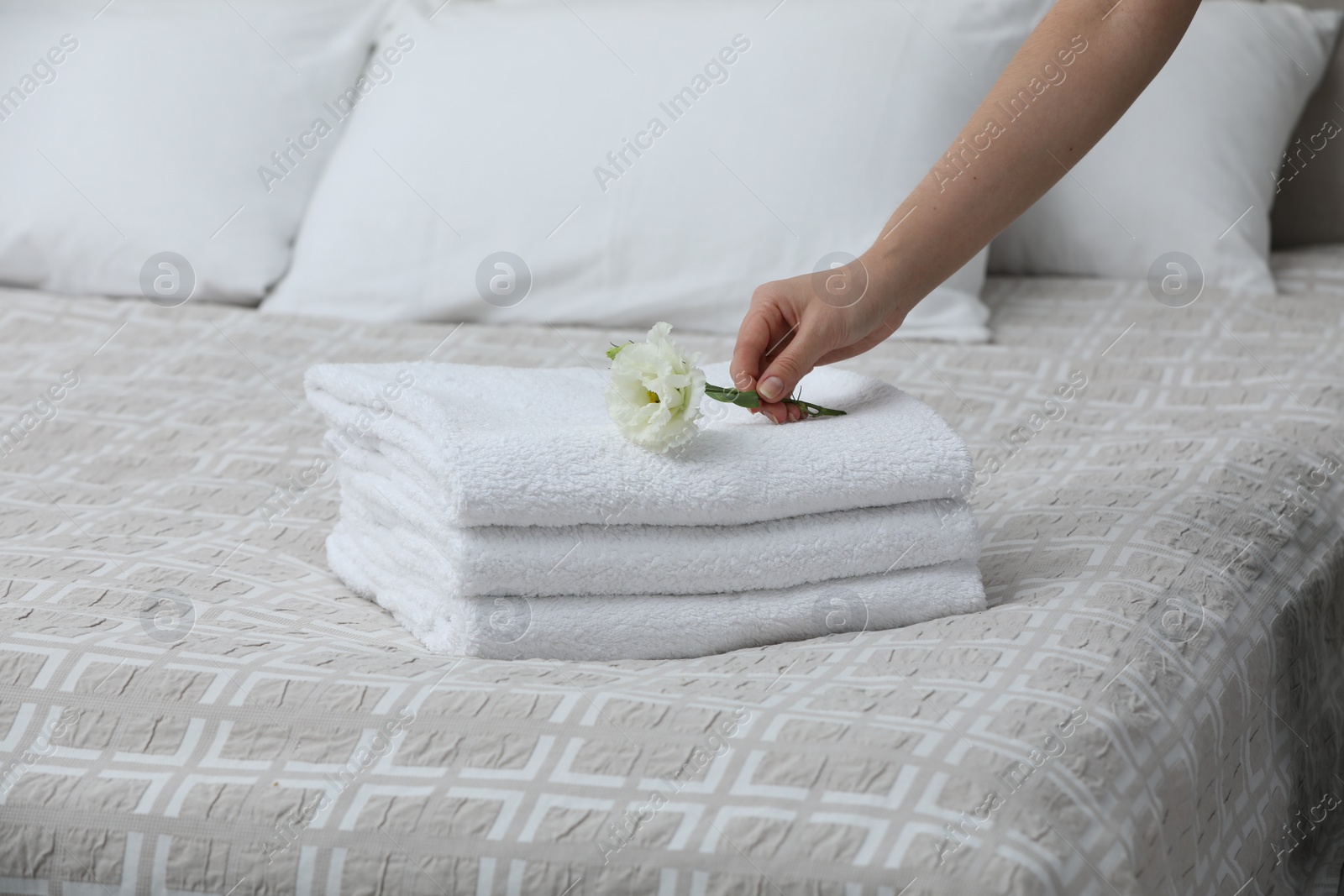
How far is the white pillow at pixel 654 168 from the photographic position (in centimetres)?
157

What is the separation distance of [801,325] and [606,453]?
0.17 meters

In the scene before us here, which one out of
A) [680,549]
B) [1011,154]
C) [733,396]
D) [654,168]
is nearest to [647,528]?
[680,549]

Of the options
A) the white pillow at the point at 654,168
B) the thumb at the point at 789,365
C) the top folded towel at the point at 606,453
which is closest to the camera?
the top folded towel at the point at 606,453

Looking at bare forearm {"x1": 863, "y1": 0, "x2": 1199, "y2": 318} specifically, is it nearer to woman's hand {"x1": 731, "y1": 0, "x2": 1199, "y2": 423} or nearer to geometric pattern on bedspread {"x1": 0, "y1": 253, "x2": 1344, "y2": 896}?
woman's hand {"x1": 731, "y1": 0, "x2": 1199, "y2": 423}

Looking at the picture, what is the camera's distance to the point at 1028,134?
0.90 metres

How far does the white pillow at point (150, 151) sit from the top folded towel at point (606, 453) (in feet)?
2.97

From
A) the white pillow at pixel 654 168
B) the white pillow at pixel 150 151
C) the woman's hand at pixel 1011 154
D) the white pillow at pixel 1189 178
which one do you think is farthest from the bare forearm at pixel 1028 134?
the white pillow at pixel 150 151

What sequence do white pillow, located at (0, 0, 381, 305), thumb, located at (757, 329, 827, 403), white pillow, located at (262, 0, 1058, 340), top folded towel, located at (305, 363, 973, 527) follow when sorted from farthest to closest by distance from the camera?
1. white pillow, located at (0, 0, 381, 305)
2. white pillow, located at (262, 0, 1058, 340)
3. thumb, located at (757, 329, 827, 403)
4. top folded towel, located at (305, 363, 973, 527)

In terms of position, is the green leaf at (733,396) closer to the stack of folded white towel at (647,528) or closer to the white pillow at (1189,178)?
the stack of folded white towel at (647,528)

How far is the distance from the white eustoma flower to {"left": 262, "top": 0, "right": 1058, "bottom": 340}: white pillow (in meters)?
0.80

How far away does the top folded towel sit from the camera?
74 centimetres

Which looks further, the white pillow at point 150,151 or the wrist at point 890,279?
the white pillow at point 150,151

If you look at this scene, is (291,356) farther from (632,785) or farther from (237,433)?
(632,785)

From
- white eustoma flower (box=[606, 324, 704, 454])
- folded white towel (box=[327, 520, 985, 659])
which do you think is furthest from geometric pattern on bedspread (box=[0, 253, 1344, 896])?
white eustoma flower (box=[606, 324, 704, 454])
